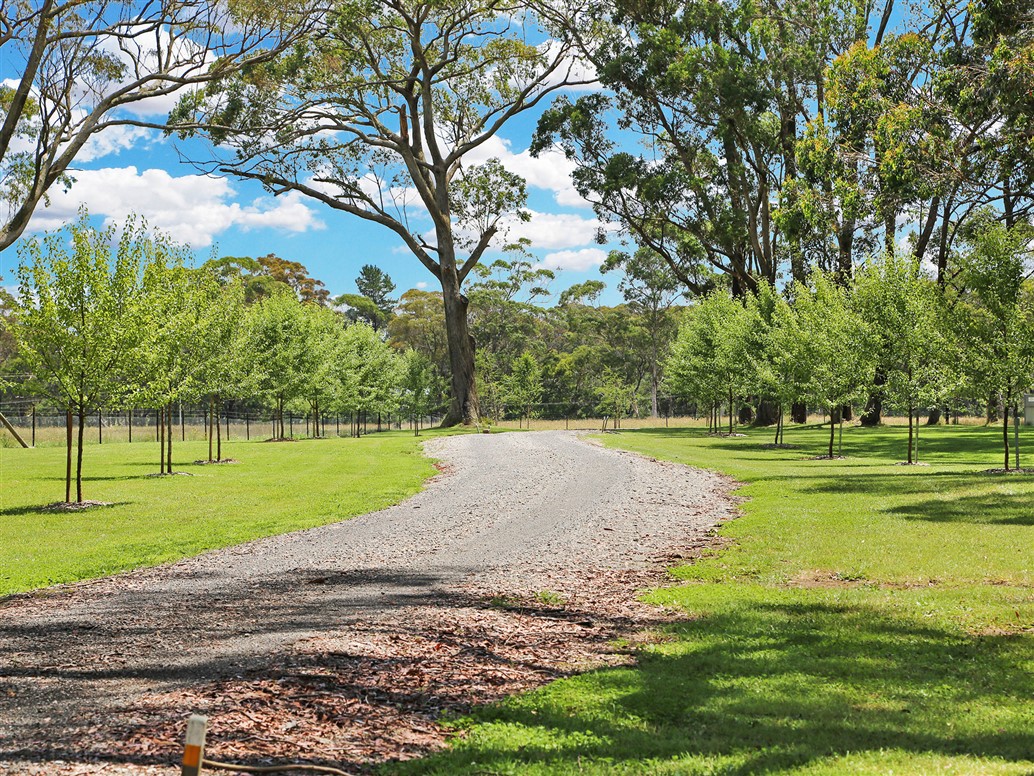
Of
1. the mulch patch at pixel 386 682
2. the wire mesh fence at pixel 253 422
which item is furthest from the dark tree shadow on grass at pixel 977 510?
the wire mesh fence at pixel 253 422

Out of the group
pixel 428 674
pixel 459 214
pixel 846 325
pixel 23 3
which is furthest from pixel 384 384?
pixel 428 674

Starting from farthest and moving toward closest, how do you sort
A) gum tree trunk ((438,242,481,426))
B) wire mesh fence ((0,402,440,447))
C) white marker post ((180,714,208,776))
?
1. wire mesh fence ((0,402,440,447))
2. gum tree trunk ((438,242,481,426))
3. white marker post ((180,714,208,776))

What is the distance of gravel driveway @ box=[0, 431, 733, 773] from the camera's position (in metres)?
6.81

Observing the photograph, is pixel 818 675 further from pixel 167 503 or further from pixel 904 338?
pixel 904 338

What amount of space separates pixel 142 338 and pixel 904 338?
21.1 metres

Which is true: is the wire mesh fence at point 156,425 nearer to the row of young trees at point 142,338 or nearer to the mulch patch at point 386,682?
the row of young trees at point 142,338

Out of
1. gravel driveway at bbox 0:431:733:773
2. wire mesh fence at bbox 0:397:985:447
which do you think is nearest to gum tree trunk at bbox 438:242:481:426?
wire mesh fence at bbox 0:397:985:447

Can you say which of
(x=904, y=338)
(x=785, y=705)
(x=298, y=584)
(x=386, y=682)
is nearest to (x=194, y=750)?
(x=386, y=682)

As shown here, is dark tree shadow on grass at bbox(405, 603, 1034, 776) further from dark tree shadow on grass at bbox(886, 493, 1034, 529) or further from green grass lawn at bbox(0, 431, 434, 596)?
green grass lawn at bbox(0, 431, 434, 596)

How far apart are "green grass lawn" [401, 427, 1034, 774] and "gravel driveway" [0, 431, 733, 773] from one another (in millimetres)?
2191

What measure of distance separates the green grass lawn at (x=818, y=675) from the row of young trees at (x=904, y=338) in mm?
8016

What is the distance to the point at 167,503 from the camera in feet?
65.9

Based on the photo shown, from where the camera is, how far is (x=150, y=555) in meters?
13.6

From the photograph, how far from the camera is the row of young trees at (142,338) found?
61.5ft
